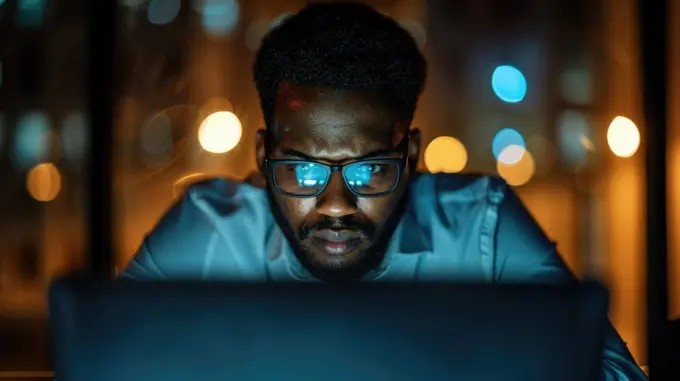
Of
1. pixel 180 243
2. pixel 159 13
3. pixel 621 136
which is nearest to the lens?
pixel 180 243

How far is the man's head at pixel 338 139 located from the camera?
1479 millimetres

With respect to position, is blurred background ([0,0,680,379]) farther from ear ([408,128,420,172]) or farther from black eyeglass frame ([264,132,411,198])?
black eyeglass frame ([264,132,411,198])

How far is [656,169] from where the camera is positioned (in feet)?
9.27

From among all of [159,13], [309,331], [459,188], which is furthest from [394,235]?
[159,13]

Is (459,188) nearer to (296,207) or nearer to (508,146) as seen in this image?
(296,207)

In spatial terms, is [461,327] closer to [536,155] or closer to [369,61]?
[369,61]

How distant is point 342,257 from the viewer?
58.6 inches

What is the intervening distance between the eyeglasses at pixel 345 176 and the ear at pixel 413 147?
15cm

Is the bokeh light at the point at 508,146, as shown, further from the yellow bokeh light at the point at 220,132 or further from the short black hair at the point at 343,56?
the short black hair at the point at 343,56

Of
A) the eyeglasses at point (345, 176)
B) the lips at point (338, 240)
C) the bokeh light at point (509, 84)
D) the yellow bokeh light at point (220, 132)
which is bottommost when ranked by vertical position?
the lips at point (338, 240)

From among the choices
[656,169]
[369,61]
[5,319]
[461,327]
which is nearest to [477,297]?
[461,327]

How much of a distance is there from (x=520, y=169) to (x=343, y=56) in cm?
456

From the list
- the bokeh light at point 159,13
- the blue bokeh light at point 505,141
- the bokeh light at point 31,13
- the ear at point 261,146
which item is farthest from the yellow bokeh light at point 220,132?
the ear at point 261,146

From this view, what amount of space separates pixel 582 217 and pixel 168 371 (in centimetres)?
556
